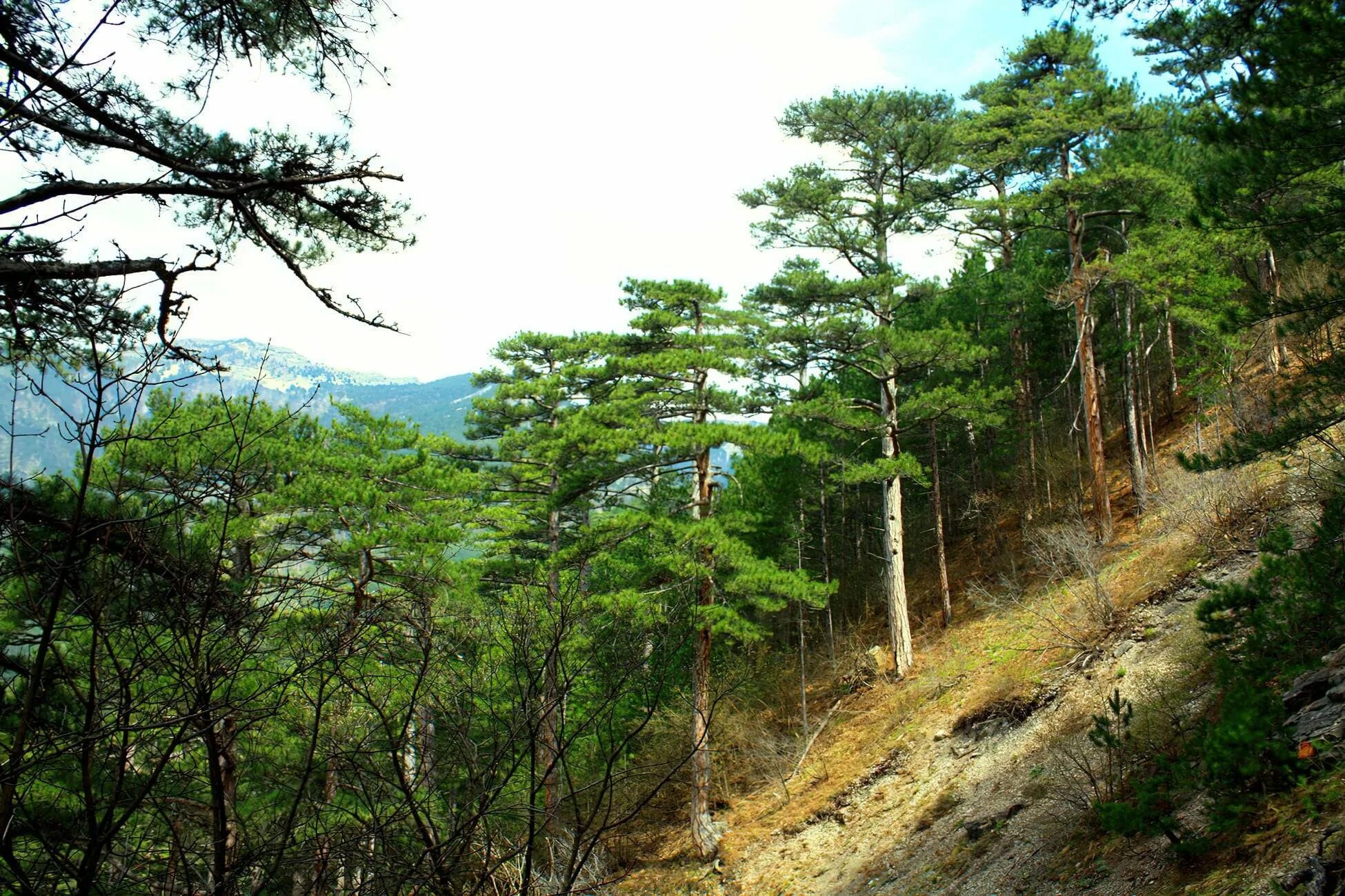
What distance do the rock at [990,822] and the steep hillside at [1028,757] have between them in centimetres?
4

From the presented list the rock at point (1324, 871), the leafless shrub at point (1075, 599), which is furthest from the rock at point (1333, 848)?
the leafless shrub at point (1075, 599)

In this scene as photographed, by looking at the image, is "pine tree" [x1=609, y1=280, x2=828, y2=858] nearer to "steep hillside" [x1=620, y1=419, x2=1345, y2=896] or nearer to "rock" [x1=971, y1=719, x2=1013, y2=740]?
"steep hillside" [x1=620, y1=419, x2=1345, y2=896]

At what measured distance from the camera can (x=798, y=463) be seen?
22.6 meters

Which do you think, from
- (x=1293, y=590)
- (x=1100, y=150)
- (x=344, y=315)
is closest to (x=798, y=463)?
(x=1100, y=150)

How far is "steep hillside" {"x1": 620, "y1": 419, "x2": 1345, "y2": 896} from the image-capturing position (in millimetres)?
6227

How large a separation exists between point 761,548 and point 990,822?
13525mm

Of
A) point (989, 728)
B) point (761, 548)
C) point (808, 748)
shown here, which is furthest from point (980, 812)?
point (761, 548)

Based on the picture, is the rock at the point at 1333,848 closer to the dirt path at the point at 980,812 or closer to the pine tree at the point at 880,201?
the dirt path at the point at 980,812

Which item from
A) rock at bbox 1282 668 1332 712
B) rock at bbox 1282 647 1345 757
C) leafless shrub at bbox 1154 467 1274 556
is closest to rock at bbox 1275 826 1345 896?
rock at bbox 1282 647 1345 757

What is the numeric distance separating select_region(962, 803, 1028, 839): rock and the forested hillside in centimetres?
7

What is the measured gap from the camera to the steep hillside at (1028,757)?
623 centimetres

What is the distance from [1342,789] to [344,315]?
236 inches

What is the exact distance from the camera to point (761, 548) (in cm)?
2295

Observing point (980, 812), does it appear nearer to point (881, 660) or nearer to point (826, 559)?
point (881, 660)
